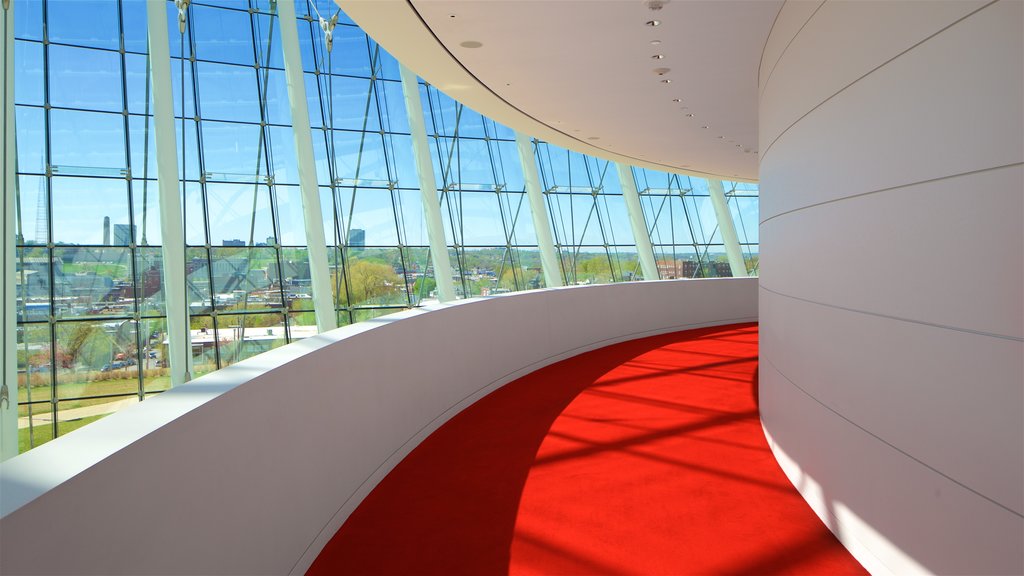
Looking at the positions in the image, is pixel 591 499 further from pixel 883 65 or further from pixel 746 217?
pixel 746 217

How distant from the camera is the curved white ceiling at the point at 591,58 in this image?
640 cm

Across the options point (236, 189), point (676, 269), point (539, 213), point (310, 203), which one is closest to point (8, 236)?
point (310, 203)

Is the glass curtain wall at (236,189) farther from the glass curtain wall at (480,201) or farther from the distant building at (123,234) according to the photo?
Result: the glass curtain wall at (480,201)

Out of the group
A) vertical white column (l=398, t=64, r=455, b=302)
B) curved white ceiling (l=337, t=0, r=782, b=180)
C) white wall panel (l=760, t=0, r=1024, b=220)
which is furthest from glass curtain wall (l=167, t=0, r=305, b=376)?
white wall panel (l=760, t=0, r=1024, b=220)

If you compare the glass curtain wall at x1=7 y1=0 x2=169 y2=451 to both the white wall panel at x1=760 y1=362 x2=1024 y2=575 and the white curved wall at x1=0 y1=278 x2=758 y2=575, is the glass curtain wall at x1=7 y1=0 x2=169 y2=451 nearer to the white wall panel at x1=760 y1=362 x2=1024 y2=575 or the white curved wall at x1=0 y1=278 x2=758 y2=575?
the white curved wall at x1=0 y1=278 x2=758 y2=575

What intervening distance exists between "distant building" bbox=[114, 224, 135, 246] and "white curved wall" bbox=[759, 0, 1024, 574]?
13498 millimetres

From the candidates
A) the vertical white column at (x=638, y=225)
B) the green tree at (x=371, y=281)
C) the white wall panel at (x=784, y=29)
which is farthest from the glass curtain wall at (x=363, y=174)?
the white wall panel at (x=784, y=29)

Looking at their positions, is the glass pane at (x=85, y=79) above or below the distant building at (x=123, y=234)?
above

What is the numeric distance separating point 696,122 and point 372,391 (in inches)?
335

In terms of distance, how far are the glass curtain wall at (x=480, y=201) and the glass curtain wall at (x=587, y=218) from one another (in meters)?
1.47

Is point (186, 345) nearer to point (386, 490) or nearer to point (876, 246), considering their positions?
point (386, 490)

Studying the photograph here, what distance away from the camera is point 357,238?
16188 mm

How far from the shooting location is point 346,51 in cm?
1750

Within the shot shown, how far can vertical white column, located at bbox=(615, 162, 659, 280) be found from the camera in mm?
20391
